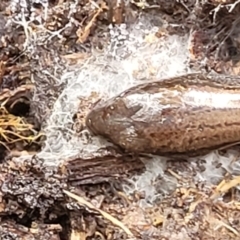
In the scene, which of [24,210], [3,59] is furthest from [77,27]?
[24,210]

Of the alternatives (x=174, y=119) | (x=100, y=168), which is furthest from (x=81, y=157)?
(x=174, y=119)

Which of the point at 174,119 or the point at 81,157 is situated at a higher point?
the point at 174,119

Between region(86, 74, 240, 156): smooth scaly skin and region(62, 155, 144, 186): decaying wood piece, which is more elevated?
region(86, 74, 240, 156): smooth scaly skin

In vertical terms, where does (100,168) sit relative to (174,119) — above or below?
below

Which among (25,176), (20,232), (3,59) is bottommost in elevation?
(20,232)

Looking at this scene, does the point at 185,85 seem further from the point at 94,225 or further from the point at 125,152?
the point at 94,225

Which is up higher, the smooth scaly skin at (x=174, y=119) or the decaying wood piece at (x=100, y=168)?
A: the smooth scaly skin at (x=174, y=119)

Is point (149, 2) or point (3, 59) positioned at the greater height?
point (149, 2)

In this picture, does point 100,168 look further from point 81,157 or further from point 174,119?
point 174,119
